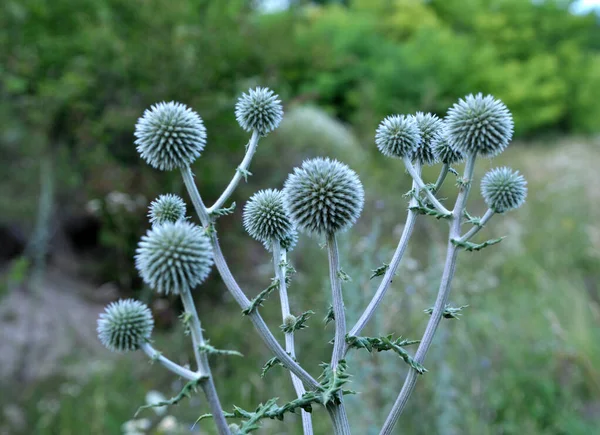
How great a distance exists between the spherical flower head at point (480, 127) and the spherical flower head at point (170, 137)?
2.13 ft

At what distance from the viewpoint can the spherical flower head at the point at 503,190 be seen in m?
1.49

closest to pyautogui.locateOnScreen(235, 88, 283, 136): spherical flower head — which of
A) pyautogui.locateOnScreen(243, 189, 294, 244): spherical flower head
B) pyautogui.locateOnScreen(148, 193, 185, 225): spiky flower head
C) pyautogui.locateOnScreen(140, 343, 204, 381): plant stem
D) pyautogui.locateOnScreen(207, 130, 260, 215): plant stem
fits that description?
pyautogui.locateOnScreen(207, 130, 260, 215): plant stem

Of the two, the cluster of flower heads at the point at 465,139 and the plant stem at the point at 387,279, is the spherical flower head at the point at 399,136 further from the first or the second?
the plant stem at the point at 387,279

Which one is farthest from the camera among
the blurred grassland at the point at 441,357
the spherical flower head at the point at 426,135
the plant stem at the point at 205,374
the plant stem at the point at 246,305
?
the blurred grassland at the point at 441,357

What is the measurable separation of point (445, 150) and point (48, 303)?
7.04 metres

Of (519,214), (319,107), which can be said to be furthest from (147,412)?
(319,107)

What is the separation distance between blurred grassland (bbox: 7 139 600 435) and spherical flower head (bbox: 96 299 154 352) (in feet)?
9.09

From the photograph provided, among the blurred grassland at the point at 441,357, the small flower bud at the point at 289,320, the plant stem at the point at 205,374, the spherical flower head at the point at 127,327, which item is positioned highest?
the blurred grassland at the point at 441,357

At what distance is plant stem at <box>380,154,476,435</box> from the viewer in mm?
1332

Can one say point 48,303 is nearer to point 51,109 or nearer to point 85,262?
point 85,262

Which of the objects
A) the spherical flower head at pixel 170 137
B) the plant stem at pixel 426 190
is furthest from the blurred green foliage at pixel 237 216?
the spherical flower head at pixel 170 137

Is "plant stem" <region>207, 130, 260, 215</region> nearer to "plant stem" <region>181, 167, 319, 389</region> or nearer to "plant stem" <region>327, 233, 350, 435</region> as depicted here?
"plant stem" <region>181, 167, 319, 389</region>

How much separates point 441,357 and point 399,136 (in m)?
2.98

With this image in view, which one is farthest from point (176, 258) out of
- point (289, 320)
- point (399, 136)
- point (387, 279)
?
point (399, 136)
